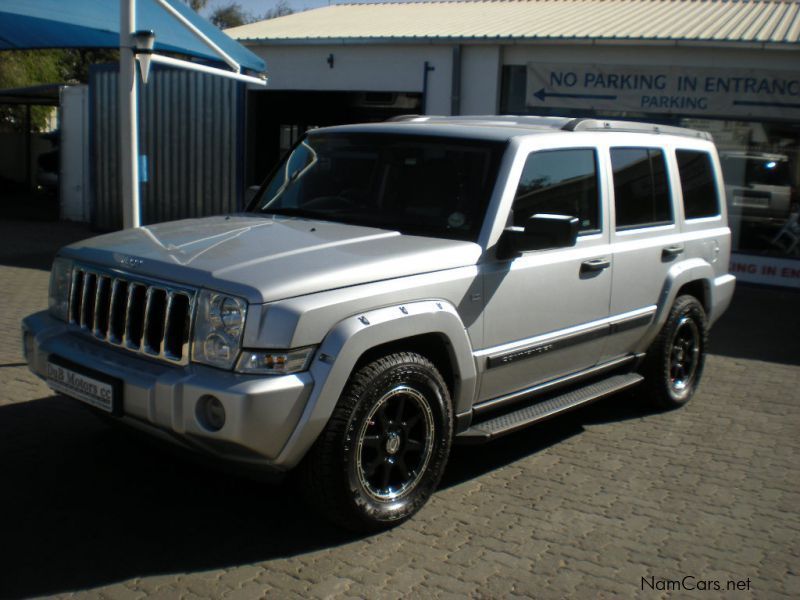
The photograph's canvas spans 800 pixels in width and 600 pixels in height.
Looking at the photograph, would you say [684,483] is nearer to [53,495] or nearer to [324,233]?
[324,233]

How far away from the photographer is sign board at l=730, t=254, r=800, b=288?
12.7 m

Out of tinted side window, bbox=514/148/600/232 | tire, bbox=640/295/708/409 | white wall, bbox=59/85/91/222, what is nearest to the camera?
tinted side window, bbox=514/148/600/232

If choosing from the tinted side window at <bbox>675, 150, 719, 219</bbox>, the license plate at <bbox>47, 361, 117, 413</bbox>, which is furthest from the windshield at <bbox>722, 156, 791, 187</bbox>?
the license plate at <bbox>47, 361, 117, 413</bbox>

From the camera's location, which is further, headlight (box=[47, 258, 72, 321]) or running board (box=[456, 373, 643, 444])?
running board (box=[456, 373, 643, 444])

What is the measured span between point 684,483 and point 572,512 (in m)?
0.88

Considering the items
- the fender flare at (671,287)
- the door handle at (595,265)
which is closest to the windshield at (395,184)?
the door handle at (595,265)

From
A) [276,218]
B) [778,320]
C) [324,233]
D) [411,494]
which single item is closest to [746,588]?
[411,494]

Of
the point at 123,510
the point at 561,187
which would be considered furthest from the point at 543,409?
the point at 123,510

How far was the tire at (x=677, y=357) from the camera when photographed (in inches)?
251

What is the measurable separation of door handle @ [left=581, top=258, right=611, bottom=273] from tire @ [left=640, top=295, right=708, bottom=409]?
1.08m

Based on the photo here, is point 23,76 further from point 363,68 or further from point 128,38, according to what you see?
point 128,38

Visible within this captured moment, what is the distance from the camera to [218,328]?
3844mm

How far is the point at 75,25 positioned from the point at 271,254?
5018 mm

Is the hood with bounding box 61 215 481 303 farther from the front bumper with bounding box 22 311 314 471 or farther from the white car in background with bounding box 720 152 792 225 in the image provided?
the white car in background with bounding box 720 152 792 225
